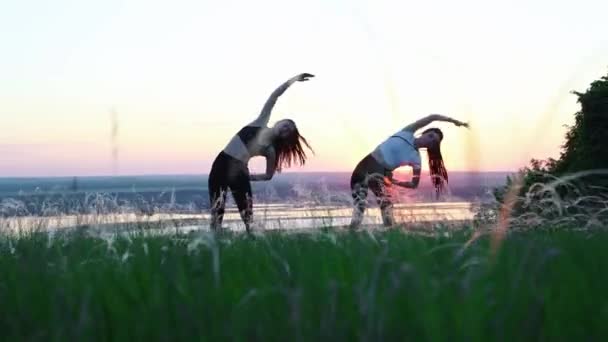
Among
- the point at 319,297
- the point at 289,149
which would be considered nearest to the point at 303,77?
the point at 289,149

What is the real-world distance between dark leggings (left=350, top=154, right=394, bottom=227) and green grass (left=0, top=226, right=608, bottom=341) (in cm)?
299

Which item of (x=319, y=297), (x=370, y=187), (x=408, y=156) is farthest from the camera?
(x=408, y=156)

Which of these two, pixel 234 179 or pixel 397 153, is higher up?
pixel 397 153

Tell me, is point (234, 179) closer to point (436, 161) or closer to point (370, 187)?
point (370, 187)

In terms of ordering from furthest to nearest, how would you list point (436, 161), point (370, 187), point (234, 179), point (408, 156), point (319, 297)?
point (436, 161) → point (234, 179) → point (408, 156) → point (370, 187) → point (319, 297)

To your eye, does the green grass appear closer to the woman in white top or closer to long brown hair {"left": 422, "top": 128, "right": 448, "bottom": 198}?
the woman in white top

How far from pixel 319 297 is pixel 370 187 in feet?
22.7

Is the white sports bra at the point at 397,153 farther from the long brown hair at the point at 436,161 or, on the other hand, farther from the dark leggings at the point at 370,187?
the long brown hair at the point at 436,161

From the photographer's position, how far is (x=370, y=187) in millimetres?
10070

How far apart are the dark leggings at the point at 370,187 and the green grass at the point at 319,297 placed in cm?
299

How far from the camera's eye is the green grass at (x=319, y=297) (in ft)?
9.23

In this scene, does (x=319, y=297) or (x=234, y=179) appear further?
(x=234, y=179)

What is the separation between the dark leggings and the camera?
8203 millimetres

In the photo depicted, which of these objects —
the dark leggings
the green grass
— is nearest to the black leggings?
the dark leggings
